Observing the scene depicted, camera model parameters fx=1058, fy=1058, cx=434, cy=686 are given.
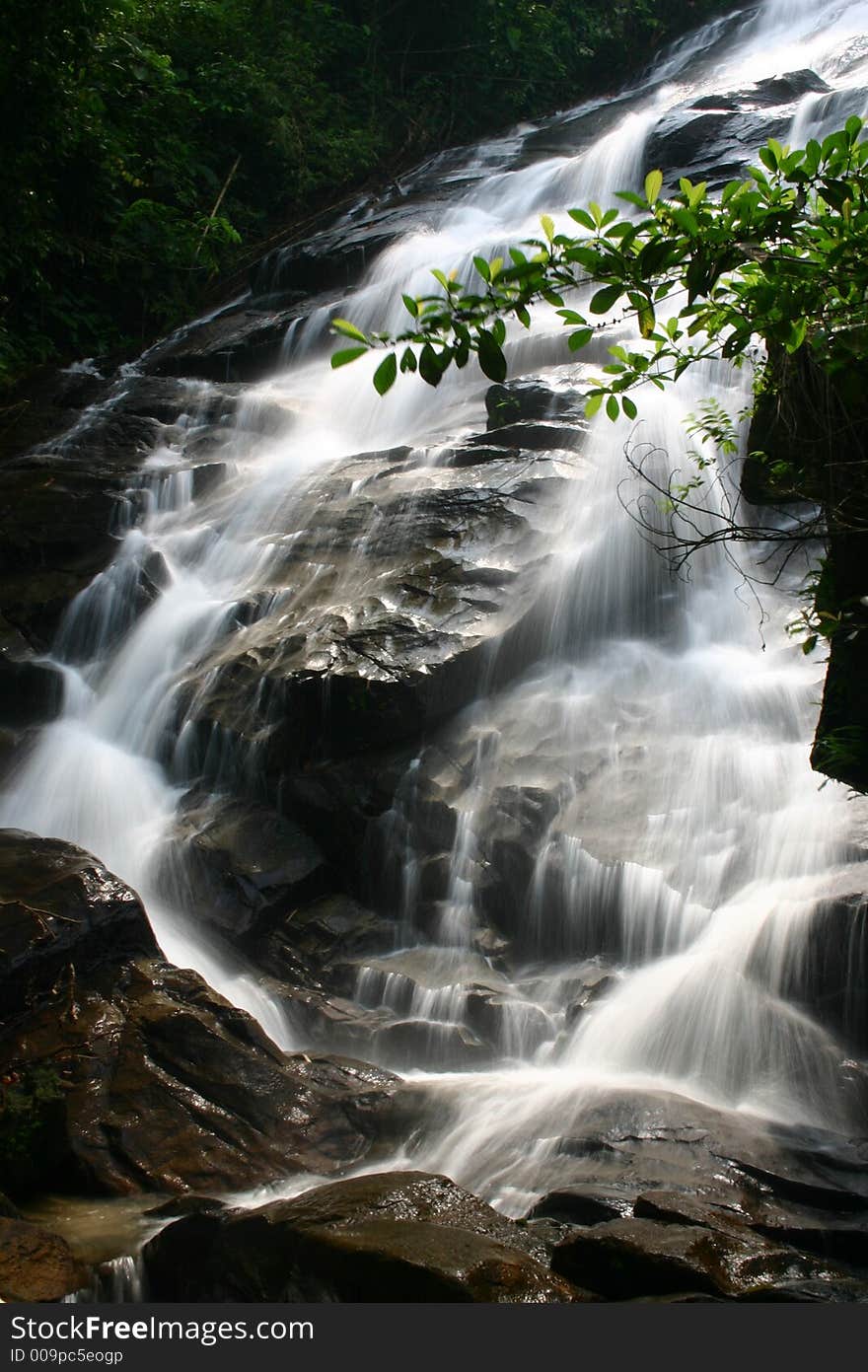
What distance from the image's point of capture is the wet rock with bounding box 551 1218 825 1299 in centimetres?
320

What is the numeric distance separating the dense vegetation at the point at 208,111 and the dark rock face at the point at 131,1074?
8979 millimetres

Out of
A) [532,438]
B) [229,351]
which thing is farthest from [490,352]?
Answer: [229,351]

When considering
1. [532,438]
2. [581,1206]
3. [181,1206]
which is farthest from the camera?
[532,438]

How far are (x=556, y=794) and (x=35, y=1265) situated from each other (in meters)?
4.11

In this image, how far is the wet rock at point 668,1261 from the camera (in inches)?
126

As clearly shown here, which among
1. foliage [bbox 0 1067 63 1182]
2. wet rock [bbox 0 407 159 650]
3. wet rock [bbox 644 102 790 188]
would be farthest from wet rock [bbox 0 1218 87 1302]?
wet rock [bbox 644 102 790 188]

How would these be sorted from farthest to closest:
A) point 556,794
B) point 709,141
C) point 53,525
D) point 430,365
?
point 709,141
point 53,525
point 556,794
point 430,365

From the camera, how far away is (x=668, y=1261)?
3.23 m

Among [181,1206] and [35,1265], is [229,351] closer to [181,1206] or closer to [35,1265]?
[181,1206]

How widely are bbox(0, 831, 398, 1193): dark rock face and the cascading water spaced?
601 mm

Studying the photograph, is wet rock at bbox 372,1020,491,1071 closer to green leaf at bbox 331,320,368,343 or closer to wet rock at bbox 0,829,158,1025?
wet rock at bbox 0,829,158,1025

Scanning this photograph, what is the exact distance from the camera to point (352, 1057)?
5.67 m

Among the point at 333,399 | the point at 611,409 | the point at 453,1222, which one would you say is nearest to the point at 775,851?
the point at 453,1222

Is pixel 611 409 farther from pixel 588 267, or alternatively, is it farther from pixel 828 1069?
pixel 828 1069
